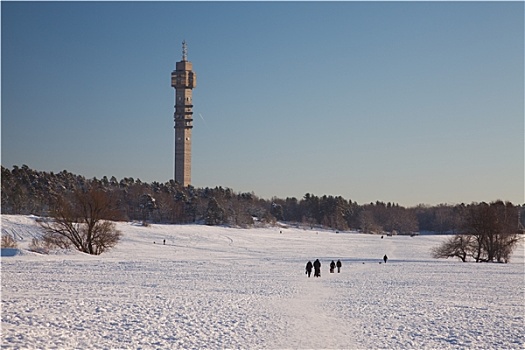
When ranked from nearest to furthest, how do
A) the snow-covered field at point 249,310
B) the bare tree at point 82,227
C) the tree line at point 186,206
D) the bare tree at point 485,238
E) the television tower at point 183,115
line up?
the snow-covered field at point 249,310, the bare tree at point 82,227, the bare tree at point 485,238, the tree line at point 186,206, the television tower at point 183,115

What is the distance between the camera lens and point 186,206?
126 meters

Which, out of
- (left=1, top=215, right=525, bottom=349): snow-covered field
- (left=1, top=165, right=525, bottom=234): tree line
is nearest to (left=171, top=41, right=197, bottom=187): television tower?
(left=1, top=165, right=525, bottom=234): tree line

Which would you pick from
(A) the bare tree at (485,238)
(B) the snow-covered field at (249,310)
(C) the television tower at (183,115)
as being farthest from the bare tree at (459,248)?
(C) the television tower at (183,115)

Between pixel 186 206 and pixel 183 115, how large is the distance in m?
53.7

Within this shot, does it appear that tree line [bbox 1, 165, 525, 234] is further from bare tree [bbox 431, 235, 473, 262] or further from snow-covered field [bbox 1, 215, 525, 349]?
snow-covered field [bbox 1, 215, 525, 349]

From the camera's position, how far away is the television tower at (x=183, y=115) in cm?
16775

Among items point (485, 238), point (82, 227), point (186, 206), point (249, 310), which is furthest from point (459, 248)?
point (186, 206)

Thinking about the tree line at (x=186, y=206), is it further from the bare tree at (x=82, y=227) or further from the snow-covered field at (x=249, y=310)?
the snow-covered field at (x=249, y=310)

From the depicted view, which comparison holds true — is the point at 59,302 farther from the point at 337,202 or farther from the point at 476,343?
the point at 337,202

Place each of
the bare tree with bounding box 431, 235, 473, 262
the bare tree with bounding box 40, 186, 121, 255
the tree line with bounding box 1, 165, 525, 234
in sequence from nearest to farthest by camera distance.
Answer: the bare tree with bounding box 40, 186, 121, 255 < the bare tree with bounding box 431, 235, 473, 262 < the tree line with bounding box 1, 165, 525, 234

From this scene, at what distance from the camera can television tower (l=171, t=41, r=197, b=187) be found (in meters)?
168

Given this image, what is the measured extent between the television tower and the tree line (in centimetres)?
1274

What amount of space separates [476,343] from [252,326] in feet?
20.3

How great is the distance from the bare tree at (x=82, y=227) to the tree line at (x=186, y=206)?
26.4 meters
